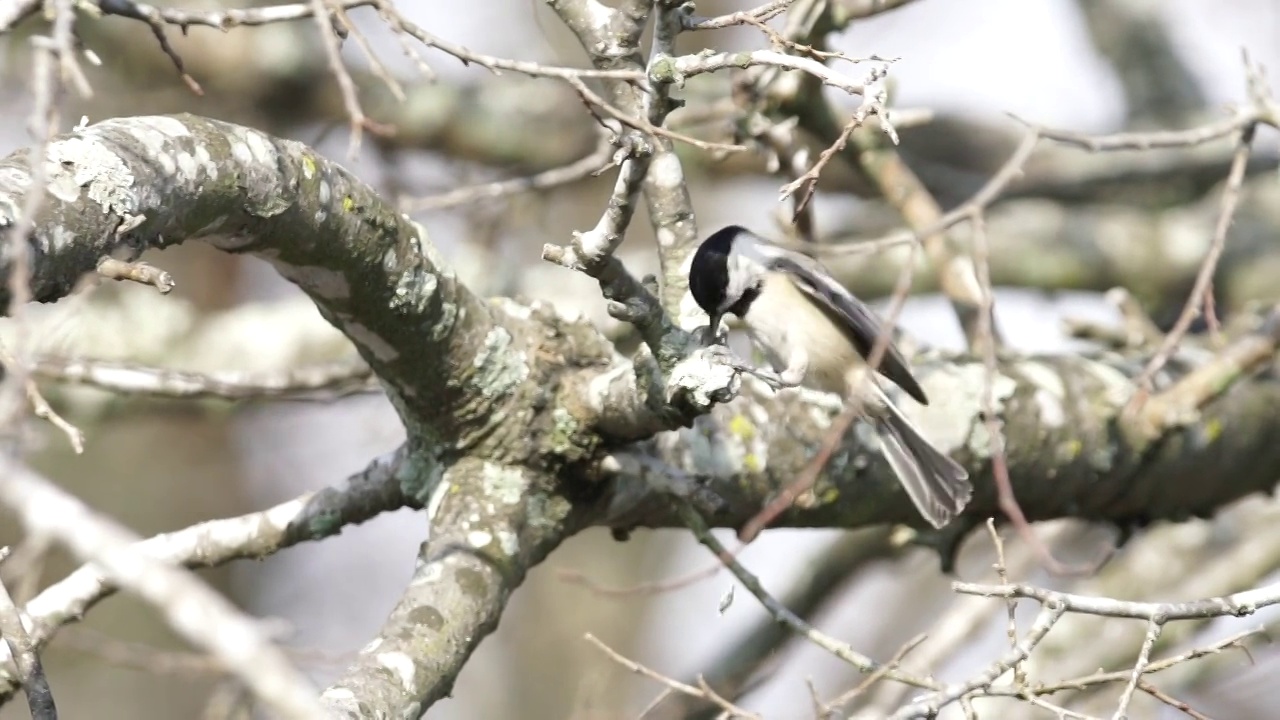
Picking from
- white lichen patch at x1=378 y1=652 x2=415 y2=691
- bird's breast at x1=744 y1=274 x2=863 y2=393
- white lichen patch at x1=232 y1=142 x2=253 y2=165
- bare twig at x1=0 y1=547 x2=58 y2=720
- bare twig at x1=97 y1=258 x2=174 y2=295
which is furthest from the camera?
bird's breast at x1=744 y1=274 x2=863 y2=393

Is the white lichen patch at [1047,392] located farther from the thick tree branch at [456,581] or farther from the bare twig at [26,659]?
the bare twig at [26,659]

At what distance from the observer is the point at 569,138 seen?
5477 mm

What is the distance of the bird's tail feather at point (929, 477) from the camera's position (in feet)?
9.47

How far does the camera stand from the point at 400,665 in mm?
2062

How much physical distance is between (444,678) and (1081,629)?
8.86ft

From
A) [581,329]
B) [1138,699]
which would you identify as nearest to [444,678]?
[581,329]

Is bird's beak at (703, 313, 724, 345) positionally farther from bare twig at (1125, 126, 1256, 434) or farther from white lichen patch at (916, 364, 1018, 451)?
bare twig at (1125, 126, 1256, 434)

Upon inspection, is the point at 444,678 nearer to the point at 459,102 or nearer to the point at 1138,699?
the point at 1138,699

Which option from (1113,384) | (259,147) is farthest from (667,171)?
(1113,384)

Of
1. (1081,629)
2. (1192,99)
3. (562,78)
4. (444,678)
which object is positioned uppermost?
(1192,99)

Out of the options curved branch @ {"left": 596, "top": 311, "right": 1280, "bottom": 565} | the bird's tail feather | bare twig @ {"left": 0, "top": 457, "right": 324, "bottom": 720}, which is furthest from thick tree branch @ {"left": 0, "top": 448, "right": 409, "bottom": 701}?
bare twig @ {"left": 0, "top": 457, "right": 324, "bottom": 720}

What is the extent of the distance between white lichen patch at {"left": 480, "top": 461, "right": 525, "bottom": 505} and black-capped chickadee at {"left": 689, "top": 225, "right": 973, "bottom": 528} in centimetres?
67

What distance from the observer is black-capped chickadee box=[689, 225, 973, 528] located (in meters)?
2.92

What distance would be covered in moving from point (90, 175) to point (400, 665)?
0.88m
